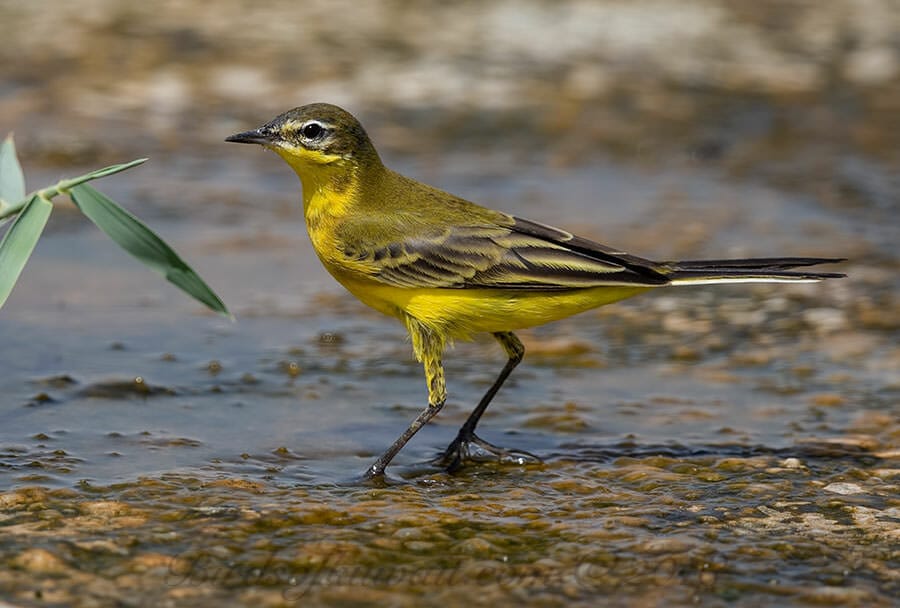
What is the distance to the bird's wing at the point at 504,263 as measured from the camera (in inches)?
236

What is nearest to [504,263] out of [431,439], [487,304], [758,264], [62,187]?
[487,304]

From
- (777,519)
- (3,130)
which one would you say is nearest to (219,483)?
(777,519)

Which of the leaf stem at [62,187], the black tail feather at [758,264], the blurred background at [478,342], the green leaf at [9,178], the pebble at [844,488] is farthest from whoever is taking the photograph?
the black tail feather at [758,264]

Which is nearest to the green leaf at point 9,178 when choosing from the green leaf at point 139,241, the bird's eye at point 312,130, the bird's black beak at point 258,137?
the green leaf at point 139,241

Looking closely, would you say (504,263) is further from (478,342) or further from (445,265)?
(478,342)

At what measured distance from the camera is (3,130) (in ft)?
35.8

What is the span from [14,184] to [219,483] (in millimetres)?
1384

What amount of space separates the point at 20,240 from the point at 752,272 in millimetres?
2962

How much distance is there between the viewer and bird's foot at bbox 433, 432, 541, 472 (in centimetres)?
606

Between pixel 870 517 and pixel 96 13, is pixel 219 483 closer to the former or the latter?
pixel 870 517

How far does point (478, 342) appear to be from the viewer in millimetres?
8016

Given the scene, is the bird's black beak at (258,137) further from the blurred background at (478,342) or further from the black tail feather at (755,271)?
the black tail feather at (755,271)

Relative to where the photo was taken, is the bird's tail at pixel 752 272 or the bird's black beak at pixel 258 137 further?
the bird's black beak at pixel 258 137

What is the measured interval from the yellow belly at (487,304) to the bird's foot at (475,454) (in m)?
0.47
